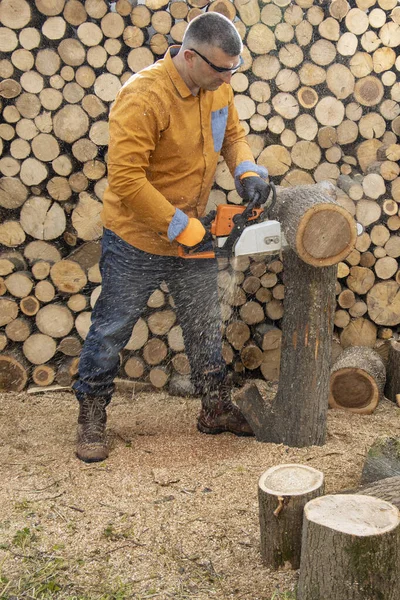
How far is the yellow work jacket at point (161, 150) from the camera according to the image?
2.75 m

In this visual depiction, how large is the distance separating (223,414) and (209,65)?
1713 millimetres

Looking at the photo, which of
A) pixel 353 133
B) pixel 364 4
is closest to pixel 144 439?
pixel 353 133

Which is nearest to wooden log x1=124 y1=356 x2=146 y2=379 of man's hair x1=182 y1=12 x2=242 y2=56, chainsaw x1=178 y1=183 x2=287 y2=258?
chainsaw x1=178 y1=183 x2=287 y2=258

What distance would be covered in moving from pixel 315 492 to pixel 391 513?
313mm

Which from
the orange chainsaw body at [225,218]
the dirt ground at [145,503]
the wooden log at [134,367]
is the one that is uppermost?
the orange chainsaw body at [225,218]

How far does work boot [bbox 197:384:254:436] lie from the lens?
334 cm

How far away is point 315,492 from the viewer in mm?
2123

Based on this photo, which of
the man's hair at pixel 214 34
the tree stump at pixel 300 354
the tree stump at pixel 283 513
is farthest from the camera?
the tree stump at pixel 300 354

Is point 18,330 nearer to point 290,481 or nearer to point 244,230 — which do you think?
point 244,230

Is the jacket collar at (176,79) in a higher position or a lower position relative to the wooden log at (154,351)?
higher

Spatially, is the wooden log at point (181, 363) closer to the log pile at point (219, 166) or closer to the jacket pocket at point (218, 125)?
the log pile at point (219, 166)

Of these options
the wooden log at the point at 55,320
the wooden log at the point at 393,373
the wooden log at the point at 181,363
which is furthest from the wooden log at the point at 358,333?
the wooden log at the point at 55,320

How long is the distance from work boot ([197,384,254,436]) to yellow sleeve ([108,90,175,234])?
99cm

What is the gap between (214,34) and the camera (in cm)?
270
